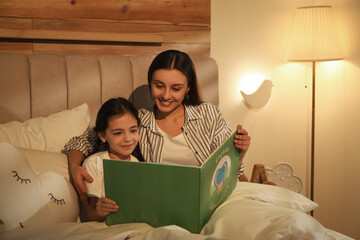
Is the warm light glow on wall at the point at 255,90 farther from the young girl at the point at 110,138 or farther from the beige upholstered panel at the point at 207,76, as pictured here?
the young girl at the point at 110,138

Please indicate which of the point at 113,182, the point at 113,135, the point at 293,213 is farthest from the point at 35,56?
the point at 293,213

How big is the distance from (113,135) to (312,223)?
2.38 ft

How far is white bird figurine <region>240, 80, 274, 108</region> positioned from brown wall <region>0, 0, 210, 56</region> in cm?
39

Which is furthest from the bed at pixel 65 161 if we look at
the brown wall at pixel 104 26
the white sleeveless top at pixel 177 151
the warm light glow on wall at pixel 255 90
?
the warm light glow on wall at pixel 255 90

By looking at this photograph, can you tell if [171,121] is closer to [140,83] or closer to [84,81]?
[140,83]

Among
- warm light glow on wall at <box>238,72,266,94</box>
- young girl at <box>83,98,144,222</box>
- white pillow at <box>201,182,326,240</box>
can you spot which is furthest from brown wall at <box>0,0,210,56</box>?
white pillow at <box>201,182,326,240</box>

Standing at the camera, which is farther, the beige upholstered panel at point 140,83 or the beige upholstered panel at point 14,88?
the beige upholstered panel at point 140,83

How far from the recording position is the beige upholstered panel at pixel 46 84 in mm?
1684

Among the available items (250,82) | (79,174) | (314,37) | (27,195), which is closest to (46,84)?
(79,174)

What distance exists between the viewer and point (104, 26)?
1.98 metres

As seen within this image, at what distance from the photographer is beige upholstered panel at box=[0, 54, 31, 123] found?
1608 mm

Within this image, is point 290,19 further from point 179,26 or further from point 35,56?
point 35,56

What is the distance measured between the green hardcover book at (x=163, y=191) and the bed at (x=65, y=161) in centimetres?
5

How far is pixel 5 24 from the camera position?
1755 millimetres
